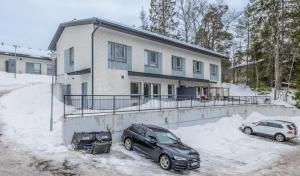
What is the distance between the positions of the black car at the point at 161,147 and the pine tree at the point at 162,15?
32315 mm

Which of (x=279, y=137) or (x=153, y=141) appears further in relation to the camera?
(x=279, y=137)

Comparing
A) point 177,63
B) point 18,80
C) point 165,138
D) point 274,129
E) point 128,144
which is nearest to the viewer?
point 165,138

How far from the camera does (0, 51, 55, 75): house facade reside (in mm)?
40188

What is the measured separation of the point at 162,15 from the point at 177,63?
18.7 metres

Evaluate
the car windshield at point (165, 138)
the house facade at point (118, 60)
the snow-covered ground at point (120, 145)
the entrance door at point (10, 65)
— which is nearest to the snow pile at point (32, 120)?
the snow-covered ground at point (120, 145)

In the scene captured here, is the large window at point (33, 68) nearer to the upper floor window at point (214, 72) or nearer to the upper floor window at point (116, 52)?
the upper floor window at point (116, 52)

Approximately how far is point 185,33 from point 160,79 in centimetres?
2396

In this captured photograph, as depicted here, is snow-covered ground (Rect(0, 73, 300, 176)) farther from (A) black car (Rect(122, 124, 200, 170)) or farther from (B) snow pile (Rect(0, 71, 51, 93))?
(B) snow pile (Rect(0, 71, 51, 93))

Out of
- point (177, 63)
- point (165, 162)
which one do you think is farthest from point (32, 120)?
point (177, 63)

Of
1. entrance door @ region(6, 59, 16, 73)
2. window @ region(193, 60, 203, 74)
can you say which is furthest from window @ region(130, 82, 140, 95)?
entrance door @ region(6, 59, 16, 73)

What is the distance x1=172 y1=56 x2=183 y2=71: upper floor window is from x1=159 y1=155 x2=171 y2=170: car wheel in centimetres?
1617

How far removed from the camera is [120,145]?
16141 millimetres

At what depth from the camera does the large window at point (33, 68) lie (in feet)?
136

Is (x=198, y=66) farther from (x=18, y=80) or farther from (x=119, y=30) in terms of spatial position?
(x=18, y=80)
